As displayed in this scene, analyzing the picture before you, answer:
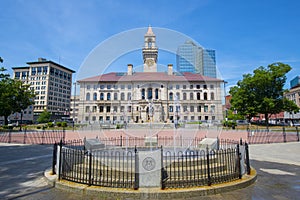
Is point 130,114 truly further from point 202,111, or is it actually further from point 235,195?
point 235,195

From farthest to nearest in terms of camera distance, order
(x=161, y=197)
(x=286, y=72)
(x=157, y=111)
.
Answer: (x=157, y=111)
(x=286, y=72)
(x=161, y=197)

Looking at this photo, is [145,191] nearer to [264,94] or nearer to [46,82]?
[264,94]

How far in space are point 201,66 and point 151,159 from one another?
378cm

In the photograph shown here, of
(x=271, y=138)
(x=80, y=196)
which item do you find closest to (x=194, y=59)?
(x=80, y=196)

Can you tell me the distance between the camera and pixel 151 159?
5023mm

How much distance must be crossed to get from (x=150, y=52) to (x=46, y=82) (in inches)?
4256

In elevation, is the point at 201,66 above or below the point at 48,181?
above

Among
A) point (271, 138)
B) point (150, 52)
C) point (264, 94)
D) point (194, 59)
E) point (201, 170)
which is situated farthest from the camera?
point (264, 94)

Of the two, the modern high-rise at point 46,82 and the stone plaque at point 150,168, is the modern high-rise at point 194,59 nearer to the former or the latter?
the stone plaque at point 150,168

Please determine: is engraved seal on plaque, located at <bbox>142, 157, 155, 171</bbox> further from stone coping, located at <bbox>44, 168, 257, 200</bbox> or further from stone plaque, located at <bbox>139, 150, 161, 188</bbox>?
stone coping, located at <bbox>44, 168, 257, 200</bbox>

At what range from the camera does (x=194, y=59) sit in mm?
6305

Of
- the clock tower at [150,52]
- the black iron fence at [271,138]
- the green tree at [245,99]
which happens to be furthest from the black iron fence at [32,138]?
the green tree at [245,99]

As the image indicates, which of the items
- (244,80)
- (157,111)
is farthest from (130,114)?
(244,80)

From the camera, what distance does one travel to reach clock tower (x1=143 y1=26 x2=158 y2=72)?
6.29 metres
